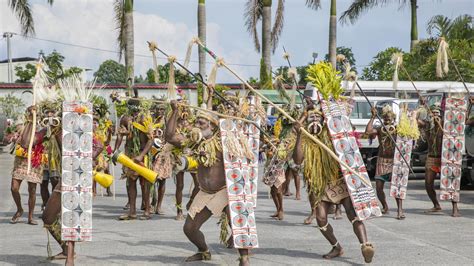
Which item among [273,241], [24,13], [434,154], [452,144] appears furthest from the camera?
[24,13]

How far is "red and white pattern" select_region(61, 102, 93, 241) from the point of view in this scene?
24.1 ft

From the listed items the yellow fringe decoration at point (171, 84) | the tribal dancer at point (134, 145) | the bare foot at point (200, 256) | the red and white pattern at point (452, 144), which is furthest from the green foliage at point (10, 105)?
the bare foot at point (200, 256)

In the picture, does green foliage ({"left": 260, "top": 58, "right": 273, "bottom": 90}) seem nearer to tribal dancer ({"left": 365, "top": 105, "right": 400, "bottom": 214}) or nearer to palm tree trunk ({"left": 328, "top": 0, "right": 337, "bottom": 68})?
A: palm tree trunk ({"left": 328, "top": 0, "right": 337, "bottom": 68})

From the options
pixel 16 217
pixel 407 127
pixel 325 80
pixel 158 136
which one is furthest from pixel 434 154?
pixel 16 217

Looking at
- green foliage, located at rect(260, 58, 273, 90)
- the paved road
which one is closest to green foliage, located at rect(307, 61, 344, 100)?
the paved road

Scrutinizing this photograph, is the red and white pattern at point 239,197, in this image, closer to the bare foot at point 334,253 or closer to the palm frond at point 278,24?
the bare foot at point 334,253

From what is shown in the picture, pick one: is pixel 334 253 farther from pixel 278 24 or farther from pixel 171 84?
pixel 278 24

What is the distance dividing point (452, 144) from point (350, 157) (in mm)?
4440

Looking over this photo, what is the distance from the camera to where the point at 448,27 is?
101ft

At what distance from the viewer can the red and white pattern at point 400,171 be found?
38.0 ft

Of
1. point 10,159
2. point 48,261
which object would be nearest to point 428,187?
point 48,261

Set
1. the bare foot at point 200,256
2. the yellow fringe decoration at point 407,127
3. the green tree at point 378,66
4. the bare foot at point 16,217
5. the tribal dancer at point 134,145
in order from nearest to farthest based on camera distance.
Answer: the bare foot at point 200,256
the bare foot at point 16,217
the tribal dancer at point 134,145
the yellow fringe decoration at point 407,127
the green tree at point 378,66

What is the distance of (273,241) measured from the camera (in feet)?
30.1

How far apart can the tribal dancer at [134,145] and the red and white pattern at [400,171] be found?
3.89m
